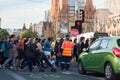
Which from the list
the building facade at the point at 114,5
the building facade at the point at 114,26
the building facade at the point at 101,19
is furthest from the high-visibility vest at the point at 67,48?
the building facade at the point at 114,5

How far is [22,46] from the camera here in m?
25.5

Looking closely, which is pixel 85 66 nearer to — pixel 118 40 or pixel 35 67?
pixel 118 40

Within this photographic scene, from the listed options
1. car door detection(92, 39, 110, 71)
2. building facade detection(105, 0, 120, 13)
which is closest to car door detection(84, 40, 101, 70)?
car door detection(92, 39, 110, 71)


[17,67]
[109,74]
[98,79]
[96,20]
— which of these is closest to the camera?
[109,74]

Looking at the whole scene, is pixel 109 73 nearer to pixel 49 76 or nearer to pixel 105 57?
pixel 105 57

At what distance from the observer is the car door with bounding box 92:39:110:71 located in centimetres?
1621

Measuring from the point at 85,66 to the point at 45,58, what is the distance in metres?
4.09

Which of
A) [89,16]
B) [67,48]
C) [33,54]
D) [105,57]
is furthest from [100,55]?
[89,16]

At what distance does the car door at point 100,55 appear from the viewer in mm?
16208

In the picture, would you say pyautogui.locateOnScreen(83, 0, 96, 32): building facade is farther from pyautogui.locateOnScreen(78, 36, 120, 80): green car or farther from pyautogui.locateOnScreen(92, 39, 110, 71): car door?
pyautogui.locateOnScreen(92, 39, 110, 71): car door

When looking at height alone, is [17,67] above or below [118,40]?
below

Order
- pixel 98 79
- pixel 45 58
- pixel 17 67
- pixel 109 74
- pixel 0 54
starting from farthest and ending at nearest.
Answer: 1. pixel 0 54
2. pixel 17 67
3. pixel 45 58
4. pixel 98 79
5. pixel 109 74

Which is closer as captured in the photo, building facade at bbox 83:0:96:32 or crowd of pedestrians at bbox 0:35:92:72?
crowd of pedestrians at bbox 0:35:92:72

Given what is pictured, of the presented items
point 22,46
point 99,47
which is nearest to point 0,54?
point 22,46
